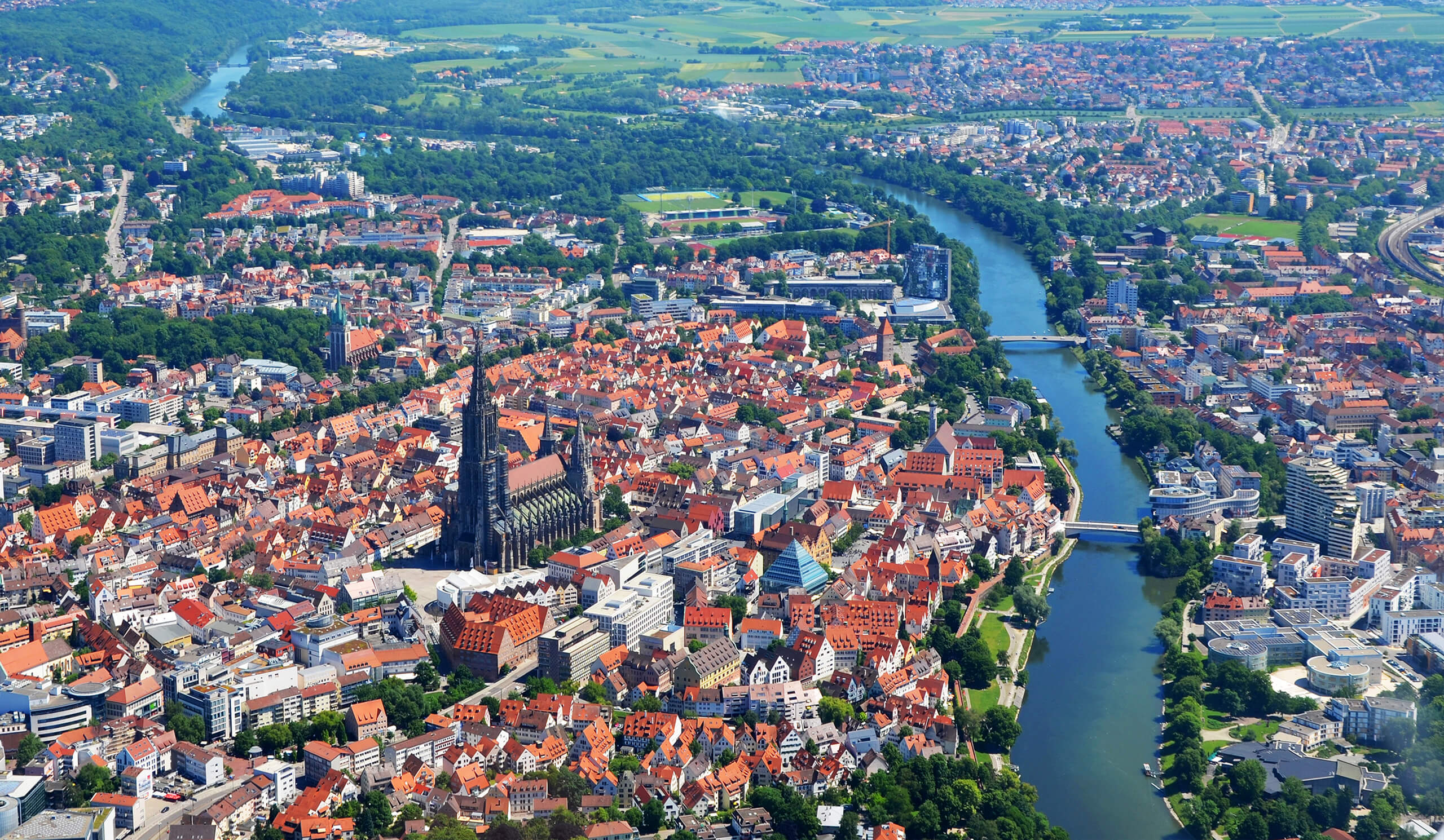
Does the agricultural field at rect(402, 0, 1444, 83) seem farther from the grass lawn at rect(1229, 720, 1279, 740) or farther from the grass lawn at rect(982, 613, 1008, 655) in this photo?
the grass lawn at rect(1229, 720, 1279, 740)

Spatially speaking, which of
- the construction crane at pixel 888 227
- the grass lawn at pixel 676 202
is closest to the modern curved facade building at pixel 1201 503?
the construction crane at pixel 888 227

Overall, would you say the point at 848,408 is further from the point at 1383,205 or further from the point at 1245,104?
the point at 1245,104

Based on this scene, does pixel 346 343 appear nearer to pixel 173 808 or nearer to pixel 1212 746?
pixel 173 808

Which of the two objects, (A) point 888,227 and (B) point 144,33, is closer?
(A) point 888,227

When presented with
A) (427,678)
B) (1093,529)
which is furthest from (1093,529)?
(427,678)

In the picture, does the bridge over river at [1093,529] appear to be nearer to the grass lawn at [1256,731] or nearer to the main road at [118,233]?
the grass lawn at [1256,731]

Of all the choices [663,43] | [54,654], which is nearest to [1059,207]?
[54,654]
